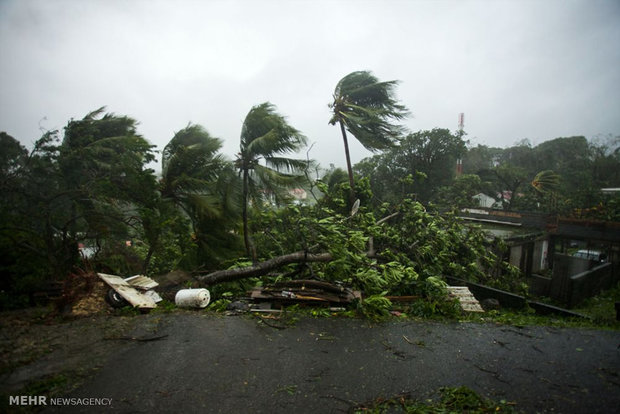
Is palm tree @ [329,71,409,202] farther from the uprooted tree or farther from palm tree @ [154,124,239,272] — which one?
palm tree @ [154,124,239,272]

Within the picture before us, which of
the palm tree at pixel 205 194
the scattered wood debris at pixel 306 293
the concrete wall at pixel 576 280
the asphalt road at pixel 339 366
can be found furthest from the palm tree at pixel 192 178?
the concrete wall at pixel 576 280

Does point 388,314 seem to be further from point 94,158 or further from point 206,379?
point 94,158

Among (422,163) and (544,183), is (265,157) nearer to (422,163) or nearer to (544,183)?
(422,163)

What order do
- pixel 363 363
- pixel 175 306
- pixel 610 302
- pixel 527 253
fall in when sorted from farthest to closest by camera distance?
pixel 527 253
pixel 610 302
pixel 175 306
pixel 363 363

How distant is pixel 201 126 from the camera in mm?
8930

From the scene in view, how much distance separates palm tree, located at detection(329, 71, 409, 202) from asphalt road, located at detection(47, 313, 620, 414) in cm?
541

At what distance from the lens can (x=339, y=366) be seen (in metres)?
3.22

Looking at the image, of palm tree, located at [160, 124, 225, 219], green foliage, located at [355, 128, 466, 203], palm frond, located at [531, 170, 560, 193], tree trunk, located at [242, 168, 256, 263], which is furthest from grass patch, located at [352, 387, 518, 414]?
palm frond, located at [531, 170, 560, 193]

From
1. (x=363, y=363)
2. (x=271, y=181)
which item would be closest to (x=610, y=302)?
(x=363, y=363)

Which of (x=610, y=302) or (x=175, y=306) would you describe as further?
(x=610, y=302)

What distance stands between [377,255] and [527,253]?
8287mm

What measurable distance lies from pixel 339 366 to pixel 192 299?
2899 mm

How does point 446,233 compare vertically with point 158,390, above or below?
above

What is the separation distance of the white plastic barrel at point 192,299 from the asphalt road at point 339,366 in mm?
517
